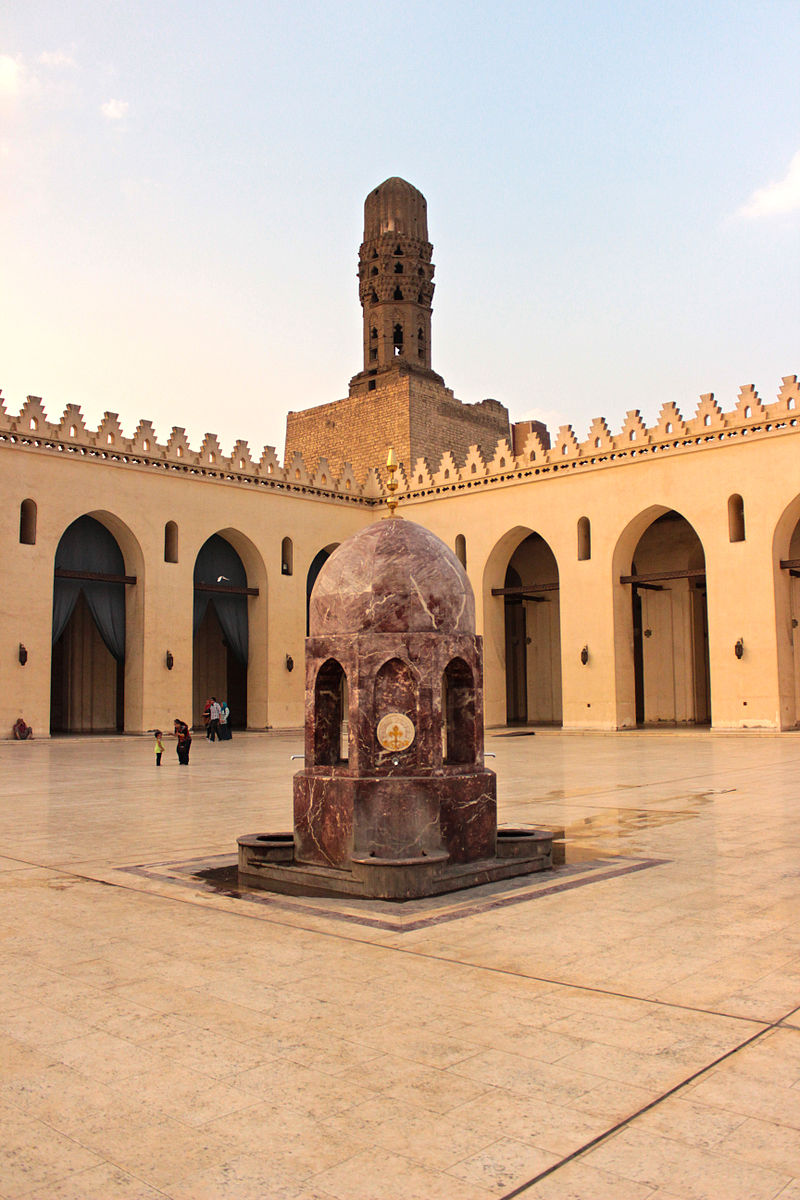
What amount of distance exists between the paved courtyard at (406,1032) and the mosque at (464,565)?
15423mm

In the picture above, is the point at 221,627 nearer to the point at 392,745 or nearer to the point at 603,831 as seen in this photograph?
the point at 603,831

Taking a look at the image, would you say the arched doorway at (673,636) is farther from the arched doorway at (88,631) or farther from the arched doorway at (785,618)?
the arched doorway at (88,631)

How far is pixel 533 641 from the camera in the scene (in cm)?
3083

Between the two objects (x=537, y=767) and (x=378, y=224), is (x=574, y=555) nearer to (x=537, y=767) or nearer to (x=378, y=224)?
(x=537, y=767)

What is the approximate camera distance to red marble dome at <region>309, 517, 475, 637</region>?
22.1 feet

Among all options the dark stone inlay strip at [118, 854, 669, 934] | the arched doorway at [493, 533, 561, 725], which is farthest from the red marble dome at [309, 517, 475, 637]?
the arched doorway at [493, 533, 561, 725]

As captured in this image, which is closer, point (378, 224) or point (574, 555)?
point (574, 555)

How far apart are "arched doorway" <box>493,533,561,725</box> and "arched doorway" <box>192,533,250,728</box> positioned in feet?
25.4

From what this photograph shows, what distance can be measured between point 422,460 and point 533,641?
6.35 metres

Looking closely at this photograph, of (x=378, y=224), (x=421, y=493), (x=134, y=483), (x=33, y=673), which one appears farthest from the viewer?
(x=378, y=224)

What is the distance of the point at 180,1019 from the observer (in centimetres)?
389

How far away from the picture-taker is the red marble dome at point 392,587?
6.73 metres

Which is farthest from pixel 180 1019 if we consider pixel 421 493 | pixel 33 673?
pixel 421 493

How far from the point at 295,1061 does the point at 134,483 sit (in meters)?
22.1
